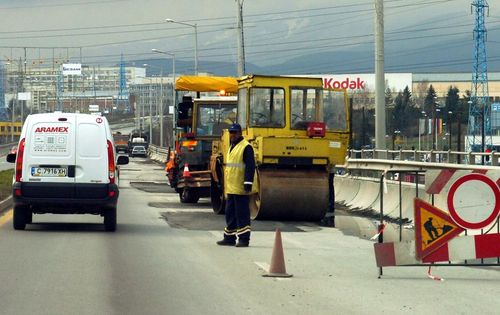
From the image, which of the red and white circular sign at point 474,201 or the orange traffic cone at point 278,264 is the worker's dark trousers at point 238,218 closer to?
the orange traffic cone at point 278,264

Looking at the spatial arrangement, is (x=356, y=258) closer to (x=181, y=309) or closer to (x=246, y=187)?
(x=246, y=187)

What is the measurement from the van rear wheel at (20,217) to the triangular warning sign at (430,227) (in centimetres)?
838

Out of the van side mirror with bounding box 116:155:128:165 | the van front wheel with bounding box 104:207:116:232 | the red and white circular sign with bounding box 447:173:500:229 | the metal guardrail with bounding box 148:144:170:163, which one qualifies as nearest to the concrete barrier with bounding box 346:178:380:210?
the van side mirror with bounding box 116:155:128:165

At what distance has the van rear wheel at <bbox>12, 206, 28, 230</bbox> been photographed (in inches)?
711

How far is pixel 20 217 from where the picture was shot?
18.2 m

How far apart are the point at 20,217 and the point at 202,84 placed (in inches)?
403

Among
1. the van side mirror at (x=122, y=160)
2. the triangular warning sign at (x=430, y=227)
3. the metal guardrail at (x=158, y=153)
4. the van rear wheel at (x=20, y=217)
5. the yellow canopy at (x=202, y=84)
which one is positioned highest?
the yellow canopy at (x=202, y=84)

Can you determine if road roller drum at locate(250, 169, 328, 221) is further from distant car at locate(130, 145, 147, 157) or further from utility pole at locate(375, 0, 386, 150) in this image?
distant car at locate(130, 145, 147, 157)

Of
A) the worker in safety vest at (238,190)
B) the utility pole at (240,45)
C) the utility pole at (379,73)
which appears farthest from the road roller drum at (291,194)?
the utility pole at (240,45)

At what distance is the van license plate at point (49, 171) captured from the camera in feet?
58.6

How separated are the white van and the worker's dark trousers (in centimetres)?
271

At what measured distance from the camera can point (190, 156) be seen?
2625 cm

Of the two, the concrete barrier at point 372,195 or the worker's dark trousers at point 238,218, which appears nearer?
the worker's dark trousers at point 238,218

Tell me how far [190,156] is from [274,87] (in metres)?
5.14
